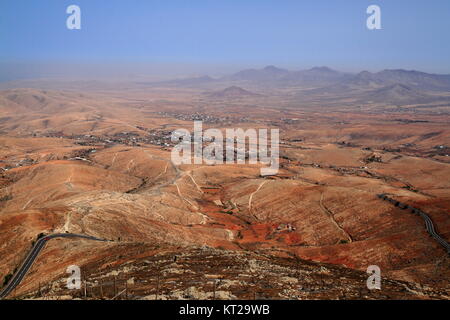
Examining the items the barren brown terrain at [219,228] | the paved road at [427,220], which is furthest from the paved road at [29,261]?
the paved road at [427,220]

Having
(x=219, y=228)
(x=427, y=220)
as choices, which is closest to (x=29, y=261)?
(x=219, y=228)

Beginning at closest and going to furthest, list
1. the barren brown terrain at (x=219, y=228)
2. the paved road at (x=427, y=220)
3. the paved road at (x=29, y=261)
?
the barren brown terrain at (x=219, y=228), the paved road at (x=29, y=261), the paved road at (x=427, y=220)

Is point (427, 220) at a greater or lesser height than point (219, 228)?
greater

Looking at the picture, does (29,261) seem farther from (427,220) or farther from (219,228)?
(427,220)

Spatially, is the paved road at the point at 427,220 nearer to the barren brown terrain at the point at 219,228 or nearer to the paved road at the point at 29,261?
the barren brown terrain at the point at 219,228

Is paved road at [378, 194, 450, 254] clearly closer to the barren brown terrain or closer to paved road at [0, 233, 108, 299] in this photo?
the barren brown terrain

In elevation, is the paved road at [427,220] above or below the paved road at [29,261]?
below

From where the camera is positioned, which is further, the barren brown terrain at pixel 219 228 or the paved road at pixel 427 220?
the paved road at pixel 427 220

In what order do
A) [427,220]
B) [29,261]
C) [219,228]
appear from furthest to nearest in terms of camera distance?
1. [219,228]
2. [427,220]
3. [29,261]
